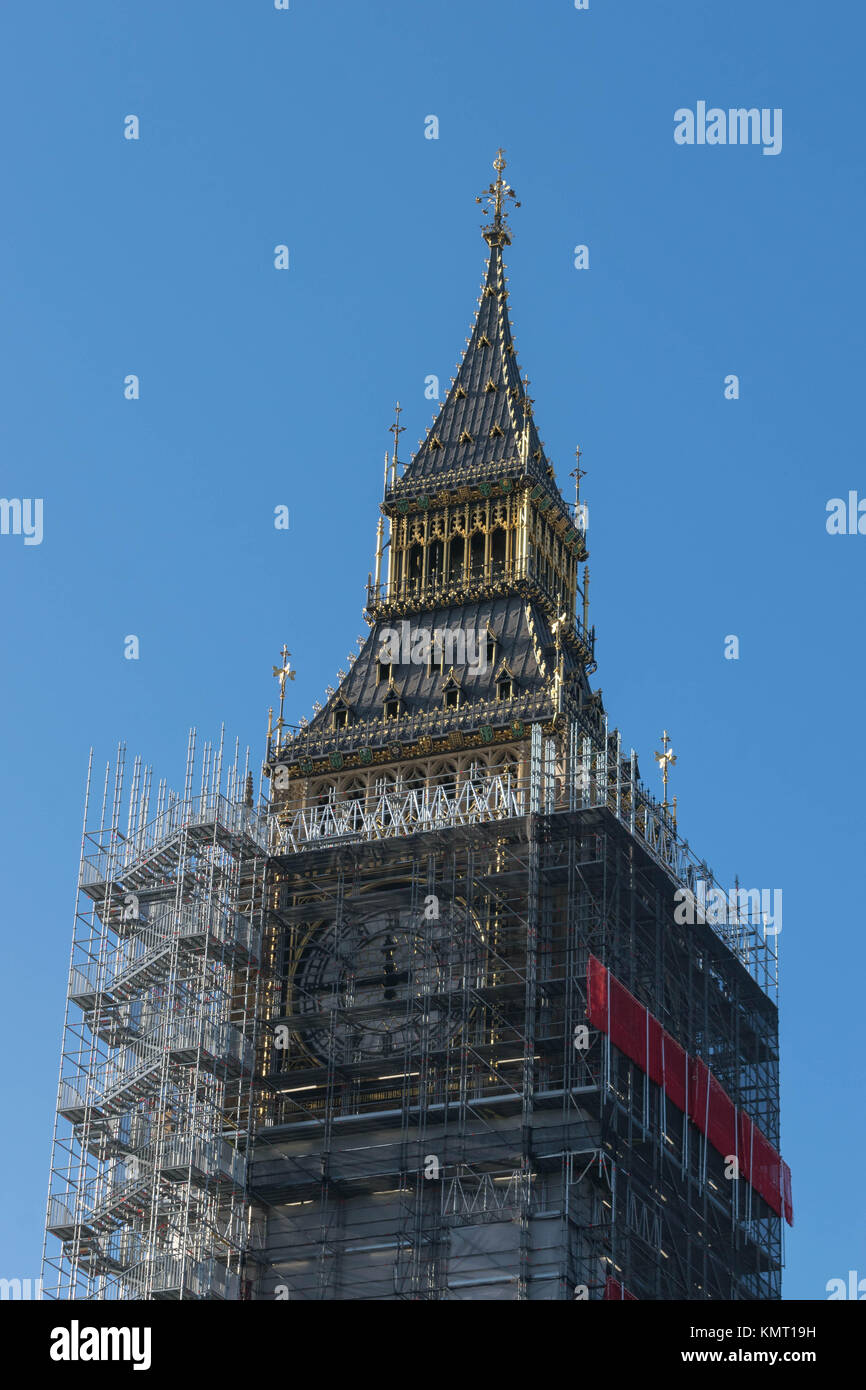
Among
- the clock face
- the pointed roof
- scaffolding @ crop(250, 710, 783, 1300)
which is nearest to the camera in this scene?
scaffolding @ crop(250, 710, 783, 1300)

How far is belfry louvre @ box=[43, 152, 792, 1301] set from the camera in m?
79.8

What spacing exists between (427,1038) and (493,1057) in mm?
2069

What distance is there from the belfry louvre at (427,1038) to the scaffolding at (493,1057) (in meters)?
0.11

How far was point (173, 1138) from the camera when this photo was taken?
81.4 m

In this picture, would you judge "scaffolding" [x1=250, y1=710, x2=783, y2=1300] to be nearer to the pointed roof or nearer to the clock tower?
the clock tower

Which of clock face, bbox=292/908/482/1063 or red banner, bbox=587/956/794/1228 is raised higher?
clock face, bbox=292/908/482/1063

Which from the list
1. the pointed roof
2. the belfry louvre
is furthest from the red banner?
the pointed roof

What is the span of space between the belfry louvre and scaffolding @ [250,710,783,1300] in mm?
110

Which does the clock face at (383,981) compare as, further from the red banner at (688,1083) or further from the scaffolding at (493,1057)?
the red banner at (688,1083)

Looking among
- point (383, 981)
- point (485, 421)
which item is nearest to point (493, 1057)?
point (383, 981)

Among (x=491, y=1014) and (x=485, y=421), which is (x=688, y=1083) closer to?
(x=491, y=1014)

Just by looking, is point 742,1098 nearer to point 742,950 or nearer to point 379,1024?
point 742,950

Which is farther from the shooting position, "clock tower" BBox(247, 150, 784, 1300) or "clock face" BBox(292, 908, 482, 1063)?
"clock face" BBox(292, 908, 482, 1063)
